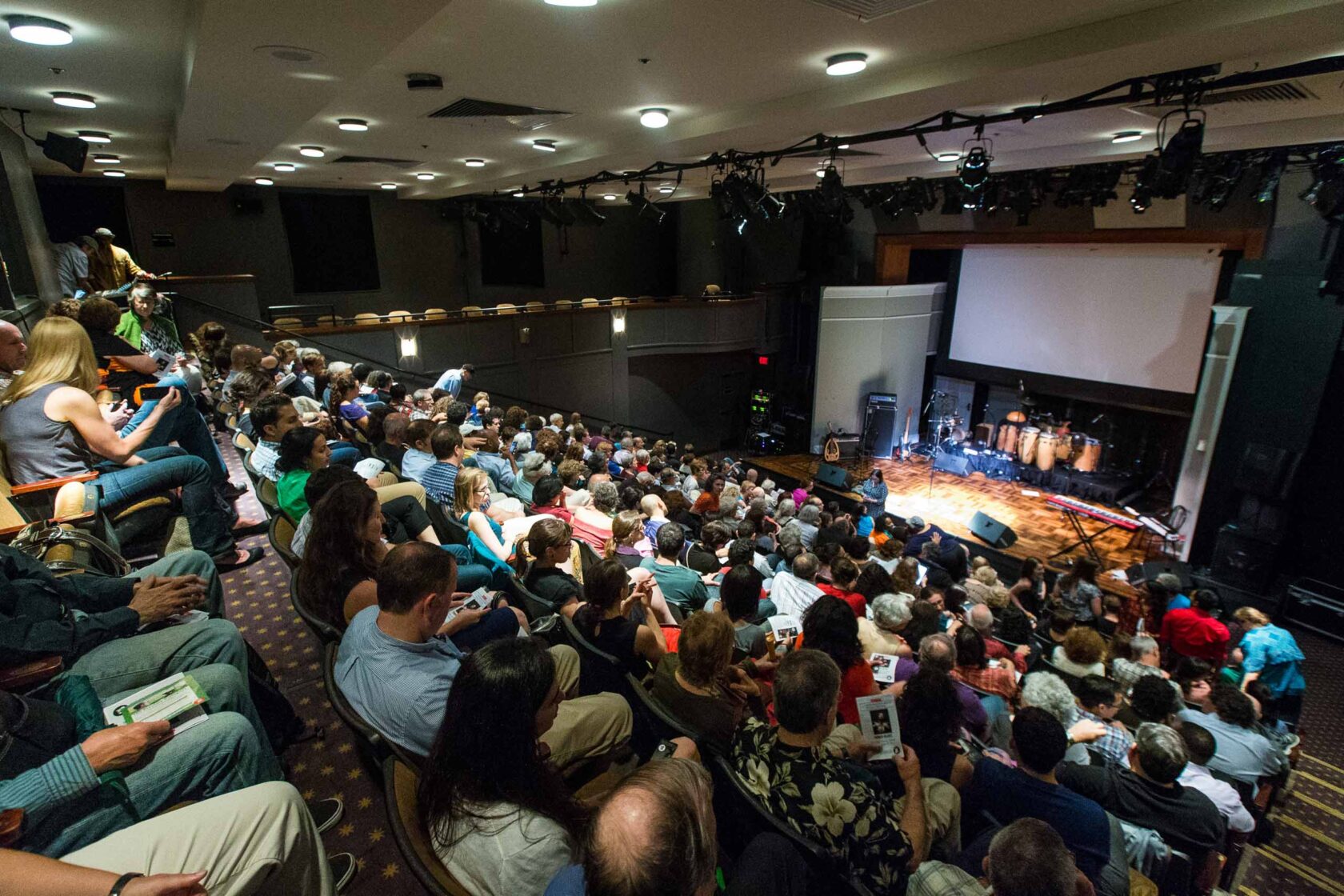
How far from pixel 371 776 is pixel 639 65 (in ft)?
14.3

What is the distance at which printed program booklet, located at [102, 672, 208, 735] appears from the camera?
5.70 ft

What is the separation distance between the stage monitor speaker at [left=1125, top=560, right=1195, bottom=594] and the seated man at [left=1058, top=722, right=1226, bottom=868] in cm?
631

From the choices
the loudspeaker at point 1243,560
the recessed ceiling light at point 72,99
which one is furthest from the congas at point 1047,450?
the recessed ceiling light at point 72,99

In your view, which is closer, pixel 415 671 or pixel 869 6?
pixel 415 671

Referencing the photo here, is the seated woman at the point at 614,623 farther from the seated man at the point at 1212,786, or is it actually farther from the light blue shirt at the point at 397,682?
the seated man at the point at 1212,786

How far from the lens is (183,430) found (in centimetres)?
389

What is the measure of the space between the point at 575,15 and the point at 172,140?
18.0ft

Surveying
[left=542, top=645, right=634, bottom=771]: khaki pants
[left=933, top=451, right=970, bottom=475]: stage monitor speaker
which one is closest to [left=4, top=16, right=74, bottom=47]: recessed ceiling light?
[left=542, top=645, right=634, bottom=771]: khaki pants

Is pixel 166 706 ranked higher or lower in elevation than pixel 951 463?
higher

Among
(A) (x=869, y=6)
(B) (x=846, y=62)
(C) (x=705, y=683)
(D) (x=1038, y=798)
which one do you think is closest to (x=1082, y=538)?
(B) (x=846, y=62)

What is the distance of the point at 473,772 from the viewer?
4.74 feet

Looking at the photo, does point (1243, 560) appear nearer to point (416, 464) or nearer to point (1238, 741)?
point (1238, 741)

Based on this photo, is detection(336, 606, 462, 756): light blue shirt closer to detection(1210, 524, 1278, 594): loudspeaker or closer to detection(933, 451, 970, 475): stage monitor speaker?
detection(1210, 524, 1278, 594): loudspeaker

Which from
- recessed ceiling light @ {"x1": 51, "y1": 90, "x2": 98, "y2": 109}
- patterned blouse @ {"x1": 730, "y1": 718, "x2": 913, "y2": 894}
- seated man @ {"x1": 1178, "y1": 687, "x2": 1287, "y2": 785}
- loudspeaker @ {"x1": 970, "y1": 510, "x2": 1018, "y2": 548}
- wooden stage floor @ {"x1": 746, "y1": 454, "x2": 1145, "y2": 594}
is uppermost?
recessed ceiling light @ {"x1": 51, "y1": 90, "x2": 98, "y2": 109}
